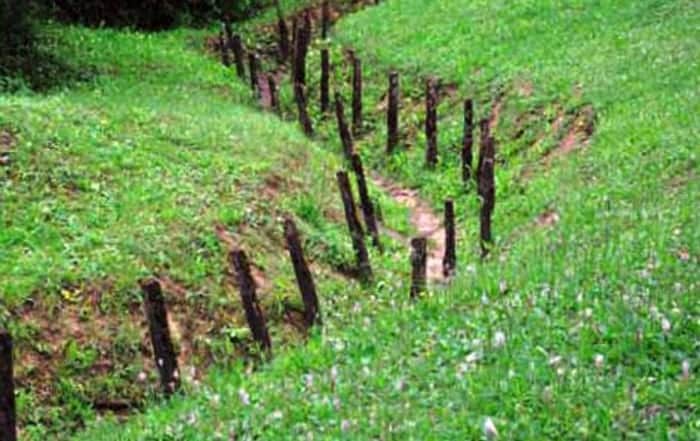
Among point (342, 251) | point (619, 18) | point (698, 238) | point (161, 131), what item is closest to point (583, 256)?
point (698, 238)

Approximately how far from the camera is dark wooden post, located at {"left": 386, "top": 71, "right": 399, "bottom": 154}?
76.7 feet

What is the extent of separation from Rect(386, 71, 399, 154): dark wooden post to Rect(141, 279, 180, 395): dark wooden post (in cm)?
1389

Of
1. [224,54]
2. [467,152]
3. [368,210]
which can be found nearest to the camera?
[368,210]

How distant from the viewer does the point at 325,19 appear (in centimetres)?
3597

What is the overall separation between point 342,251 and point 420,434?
9.27 meters

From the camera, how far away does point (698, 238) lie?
31.0 feet

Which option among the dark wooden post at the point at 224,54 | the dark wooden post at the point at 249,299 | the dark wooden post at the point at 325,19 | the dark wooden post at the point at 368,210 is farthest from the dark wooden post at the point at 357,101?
the dark wooden post at the point at 249,299

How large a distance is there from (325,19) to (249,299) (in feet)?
85.6

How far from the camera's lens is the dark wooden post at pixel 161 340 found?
10109 mm

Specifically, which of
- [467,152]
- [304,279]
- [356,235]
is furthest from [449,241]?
[467,152]

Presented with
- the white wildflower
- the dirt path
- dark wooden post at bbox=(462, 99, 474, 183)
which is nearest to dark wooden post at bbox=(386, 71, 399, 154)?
the dirt path

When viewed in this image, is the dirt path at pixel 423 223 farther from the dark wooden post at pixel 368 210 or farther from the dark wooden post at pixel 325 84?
the dark wooden post at pixel 325 84

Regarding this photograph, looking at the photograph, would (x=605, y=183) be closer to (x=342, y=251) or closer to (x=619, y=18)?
(x=342, y=251)

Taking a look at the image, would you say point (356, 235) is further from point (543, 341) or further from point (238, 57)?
point (238, 57)
